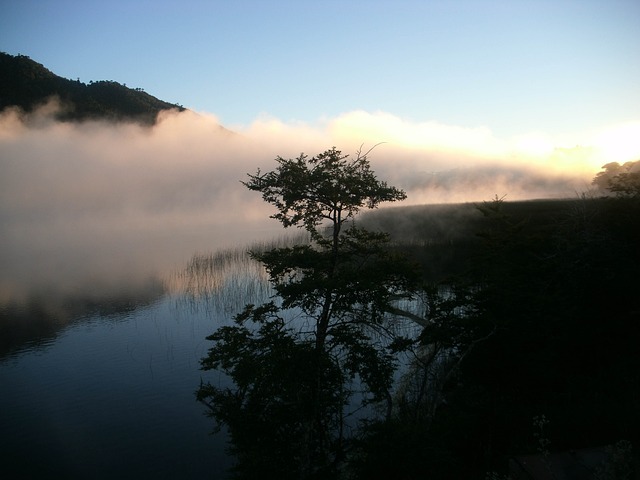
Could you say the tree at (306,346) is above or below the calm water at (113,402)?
above

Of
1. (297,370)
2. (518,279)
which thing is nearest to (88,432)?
(297,370)

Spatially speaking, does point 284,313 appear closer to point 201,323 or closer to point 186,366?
point 201,323

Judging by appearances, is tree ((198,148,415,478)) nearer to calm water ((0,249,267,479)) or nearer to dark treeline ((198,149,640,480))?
dark treeline ((198,149,640,480))

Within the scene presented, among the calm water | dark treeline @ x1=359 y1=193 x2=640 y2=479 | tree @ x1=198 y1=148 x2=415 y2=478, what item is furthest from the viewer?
the calm water

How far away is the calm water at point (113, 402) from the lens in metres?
17.6

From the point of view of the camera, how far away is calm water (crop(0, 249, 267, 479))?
17.6 m

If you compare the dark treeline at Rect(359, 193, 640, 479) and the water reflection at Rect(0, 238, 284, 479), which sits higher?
the dark treeline at Rect(359, 193, 640, 479)

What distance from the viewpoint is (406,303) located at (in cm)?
3403

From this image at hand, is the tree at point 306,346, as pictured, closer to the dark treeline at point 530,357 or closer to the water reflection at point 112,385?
the dark treeline at point 530,357

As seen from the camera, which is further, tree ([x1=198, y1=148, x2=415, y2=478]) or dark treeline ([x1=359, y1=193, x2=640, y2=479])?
tree ([x1=198, y1=148, x2=415, y2=478])

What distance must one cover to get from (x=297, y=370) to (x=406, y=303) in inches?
921

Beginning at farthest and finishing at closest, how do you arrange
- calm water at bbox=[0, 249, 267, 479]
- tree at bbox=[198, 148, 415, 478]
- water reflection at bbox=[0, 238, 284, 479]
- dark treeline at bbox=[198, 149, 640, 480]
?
water reflection at bbox=[0, 238, 284, 479], calm water at bbox=[0, 249, 267, 479], tree at bbox=[198, 148, 415, 478], dark treeline at bbox=[198, 149, 640, 480]

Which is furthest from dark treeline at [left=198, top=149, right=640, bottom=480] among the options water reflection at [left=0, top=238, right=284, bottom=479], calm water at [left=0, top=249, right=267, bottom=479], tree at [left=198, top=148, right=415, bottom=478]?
water reflection at [left=0, top=238, right=284, bottom=479]

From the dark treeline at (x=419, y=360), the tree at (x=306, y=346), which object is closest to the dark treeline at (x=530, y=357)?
the dark treeline at (x=419, y=360)
